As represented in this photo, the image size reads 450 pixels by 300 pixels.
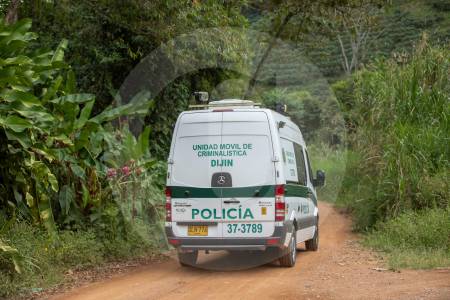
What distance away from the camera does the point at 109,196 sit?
487 inches

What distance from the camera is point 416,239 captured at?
13.0 m

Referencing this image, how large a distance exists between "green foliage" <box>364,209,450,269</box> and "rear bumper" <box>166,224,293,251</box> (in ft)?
6.39

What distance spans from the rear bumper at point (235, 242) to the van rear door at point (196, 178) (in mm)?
87

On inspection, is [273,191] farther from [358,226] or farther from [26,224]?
[358,226]

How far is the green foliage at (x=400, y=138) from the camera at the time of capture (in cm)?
1484

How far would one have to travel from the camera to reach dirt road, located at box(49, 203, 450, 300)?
29.3 ft

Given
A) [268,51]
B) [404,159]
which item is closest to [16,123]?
[404,159]

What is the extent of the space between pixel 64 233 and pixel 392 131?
26.4 feet

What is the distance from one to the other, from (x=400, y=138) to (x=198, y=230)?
6630mm

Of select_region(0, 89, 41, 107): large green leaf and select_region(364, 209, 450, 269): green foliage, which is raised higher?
select_region(0, 89, 41, 107): large green leaf

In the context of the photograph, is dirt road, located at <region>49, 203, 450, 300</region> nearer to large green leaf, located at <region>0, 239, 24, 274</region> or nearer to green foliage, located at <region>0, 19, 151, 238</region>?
large green leaf, located at <region>0, 239, 24, 274</region>

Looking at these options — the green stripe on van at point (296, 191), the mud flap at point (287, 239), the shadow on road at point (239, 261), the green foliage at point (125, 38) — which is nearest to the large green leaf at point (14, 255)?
the shadow on road at point (239, 261)

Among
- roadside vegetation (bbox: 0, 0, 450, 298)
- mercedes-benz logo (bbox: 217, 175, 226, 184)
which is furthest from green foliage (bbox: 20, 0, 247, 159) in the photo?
mercedes-benz logo (bbox: 217, 175, 226, 184)

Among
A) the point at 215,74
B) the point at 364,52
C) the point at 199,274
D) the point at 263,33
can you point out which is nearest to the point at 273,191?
the point at 199,274
